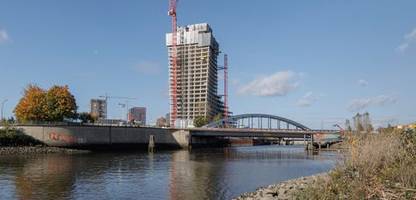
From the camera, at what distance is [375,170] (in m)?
16.6

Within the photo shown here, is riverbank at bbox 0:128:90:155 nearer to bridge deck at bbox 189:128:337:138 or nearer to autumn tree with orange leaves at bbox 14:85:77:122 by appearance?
autumn tree with orange leaves at bbox 14:85:77:122

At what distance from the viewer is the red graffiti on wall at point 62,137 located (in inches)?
4341

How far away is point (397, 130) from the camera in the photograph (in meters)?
20.6

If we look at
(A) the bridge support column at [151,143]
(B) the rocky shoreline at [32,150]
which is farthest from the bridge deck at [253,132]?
(B) the rocky shoreline at [32,150]

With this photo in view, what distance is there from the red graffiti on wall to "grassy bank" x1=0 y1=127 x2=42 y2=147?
10.0 ft

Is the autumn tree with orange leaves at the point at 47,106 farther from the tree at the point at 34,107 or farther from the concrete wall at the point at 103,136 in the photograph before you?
the concrete wall at the point at 103,136

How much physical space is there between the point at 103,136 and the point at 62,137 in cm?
1197

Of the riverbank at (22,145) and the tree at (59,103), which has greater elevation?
the tree at (59,103)

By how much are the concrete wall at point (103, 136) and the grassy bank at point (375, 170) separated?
98.8 m

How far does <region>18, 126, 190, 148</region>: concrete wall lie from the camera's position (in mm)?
109875

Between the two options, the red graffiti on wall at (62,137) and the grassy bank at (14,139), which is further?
the red graffiti on wall at (62,137)

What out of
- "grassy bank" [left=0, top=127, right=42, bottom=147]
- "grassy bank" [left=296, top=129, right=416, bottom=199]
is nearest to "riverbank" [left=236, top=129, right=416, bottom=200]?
"grassy bank" [left=296, top=129, right=416, bottom=199]

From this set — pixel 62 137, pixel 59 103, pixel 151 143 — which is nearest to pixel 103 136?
pixel 62 137

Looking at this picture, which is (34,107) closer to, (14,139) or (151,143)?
(14,139)
